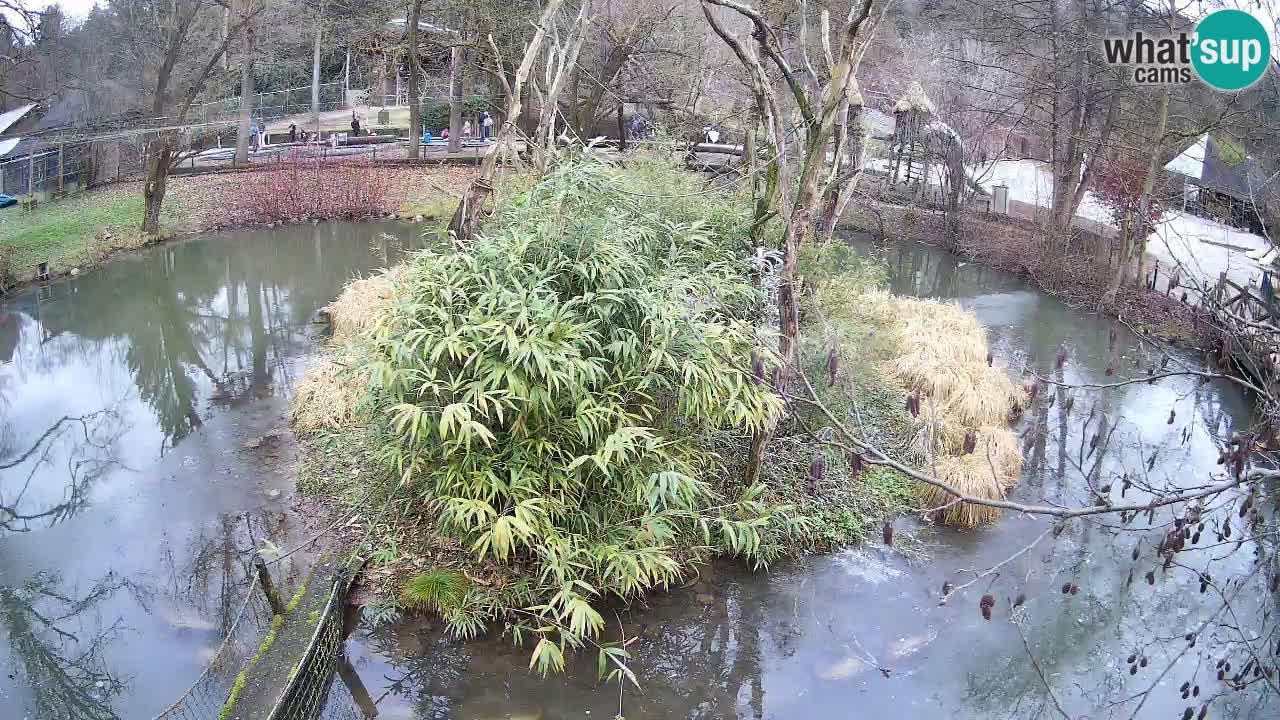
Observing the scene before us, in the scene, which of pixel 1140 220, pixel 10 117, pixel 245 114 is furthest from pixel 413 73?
pixel 1140 220

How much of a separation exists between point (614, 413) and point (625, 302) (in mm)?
642

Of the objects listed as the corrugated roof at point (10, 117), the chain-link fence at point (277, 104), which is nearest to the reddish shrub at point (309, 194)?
the corrugated roof at point (10, 117)

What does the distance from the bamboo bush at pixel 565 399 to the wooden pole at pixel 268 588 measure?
0.88m

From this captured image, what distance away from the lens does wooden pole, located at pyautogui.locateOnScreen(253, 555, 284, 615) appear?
5324 mm

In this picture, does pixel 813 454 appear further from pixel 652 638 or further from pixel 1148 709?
pixel 1148 709

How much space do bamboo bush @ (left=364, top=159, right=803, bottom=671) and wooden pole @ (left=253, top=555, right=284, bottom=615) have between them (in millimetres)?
883

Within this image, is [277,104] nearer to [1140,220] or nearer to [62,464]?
[62,464]

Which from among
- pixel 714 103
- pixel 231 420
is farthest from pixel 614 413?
pixel 714 103

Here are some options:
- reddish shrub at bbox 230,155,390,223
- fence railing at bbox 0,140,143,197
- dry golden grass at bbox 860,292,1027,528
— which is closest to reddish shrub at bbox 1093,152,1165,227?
dry golden grass at bbox 860,292,1027,528

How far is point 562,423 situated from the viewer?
217 inches

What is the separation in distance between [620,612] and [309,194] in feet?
39.8

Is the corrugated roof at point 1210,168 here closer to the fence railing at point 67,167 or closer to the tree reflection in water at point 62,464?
the tree reflection in water at point 62,464

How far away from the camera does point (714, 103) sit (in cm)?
1878

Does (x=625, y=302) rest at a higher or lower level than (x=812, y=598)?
higher
